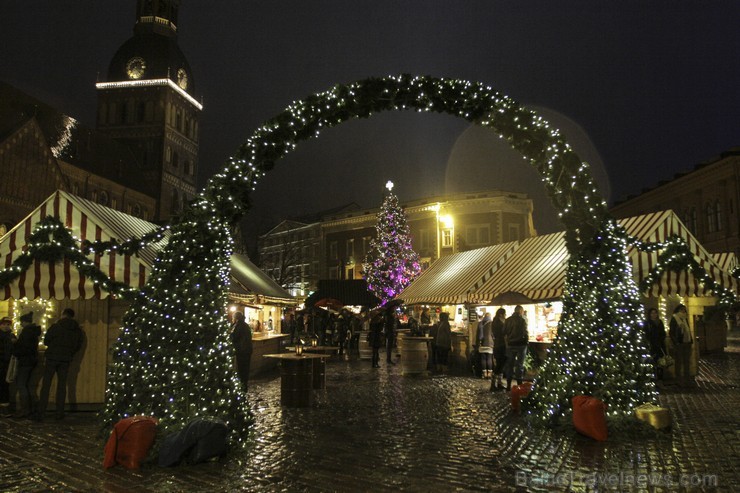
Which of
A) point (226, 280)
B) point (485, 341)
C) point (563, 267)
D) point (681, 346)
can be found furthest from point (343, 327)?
point (226, 280)

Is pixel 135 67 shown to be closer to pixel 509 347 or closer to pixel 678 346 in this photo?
pixel 509 347

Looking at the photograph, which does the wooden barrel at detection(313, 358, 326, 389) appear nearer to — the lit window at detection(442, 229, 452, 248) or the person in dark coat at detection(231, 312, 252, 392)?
the person in dark coat at detection(231, 312, 252, 392)

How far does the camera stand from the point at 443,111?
9758mm

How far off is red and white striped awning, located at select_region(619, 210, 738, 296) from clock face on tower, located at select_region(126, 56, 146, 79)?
7152cm

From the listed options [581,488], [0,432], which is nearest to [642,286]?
[581,488]

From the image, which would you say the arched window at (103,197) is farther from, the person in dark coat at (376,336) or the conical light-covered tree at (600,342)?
the conical light-covered tree at (600,342)

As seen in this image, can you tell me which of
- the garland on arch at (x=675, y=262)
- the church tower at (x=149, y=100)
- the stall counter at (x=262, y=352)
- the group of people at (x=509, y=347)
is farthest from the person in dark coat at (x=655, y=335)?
the church tower at (x=149, y=100)

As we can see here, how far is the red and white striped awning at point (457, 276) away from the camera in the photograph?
19.0m

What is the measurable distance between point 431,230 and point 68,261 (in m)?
42.6

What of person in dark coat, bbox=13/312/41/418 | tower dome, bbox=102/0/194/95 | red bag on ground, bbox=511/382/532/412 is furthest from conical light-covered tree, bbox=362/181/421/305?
tower dome, bbox=102/0/194/95

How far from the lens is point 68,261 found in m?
10.6

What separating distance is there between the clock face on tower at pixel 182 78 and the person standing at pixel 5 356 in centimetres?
7204

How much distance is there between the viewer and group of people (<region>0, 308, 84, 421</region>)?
32.3ft

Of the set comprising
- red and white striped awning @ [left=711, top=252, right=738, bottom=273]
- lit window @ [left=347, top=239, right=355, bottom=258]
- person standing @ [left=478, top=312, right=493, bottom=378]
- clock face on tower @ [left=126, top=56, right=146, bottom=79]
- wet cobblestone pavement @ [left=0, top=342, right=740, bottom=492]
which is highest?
clock face on tower @ [left=126, top=56, right=146, bottom=79]
